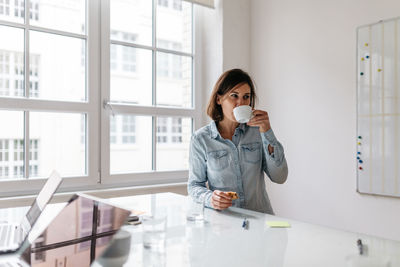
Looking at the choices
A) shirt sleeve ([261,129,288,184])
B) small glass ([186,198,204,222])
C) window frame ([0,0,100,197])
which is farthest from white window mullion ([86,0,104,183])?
shirt sleeve ([261,129,288,184])

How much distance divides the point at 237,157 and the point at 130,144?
Result: 1.28 m

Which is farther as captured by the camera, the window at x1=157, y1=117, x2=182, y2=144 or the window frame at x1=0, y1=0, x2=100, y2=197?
the window at x1=157, y1=117, x2=182, y2=144

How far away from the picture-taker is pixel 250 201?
1691 mm

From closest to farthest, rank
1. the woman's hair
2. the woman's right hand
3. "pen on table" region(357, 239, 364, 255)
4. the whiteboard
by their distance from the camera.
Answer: "pen on table" region(357, 239, 364, 255)
the woman's right hand
the woman's hair
the whiteboard

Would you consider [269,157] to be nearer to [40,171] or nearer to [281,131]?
[281,131]

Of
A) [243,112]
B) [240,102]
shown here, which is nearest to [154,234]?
[243,112]

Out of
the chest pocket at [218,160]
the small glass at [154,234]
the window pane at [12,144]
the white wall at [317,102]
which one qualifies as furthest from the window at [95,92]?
the small glass at [154,234]

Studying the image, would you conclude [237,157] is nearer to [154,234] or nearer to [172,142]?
[154,234]

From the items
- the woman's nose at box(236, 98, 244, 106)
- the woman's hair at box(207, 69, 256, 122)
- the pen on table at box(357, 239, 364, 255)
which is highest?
the woman's hair at box(207, 69, 256, 122)

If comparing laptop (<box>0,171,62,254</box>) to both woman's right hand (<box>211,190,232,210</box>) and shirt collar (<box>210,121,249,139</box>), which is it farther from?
shirt collar (<box>210,121,249,139</box>)

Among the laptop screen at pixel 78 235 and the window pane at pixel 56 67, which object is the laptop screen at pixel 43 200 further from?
the window pane at pixel 56 67

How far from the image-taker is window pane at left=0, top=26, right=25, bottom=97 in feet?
7.24

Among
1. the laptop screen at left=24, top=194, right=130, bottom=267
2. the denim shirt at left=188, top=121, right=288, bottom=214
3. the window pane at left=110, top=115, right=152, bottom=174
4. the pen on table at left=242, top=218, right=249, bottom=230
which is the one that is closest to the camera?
the laptop screen at left=24, top=194, right=130, bottom=267

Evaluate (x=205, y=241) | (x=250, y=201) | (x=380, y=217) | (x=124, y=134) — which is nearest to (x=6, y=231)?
(x=205, y=241)
